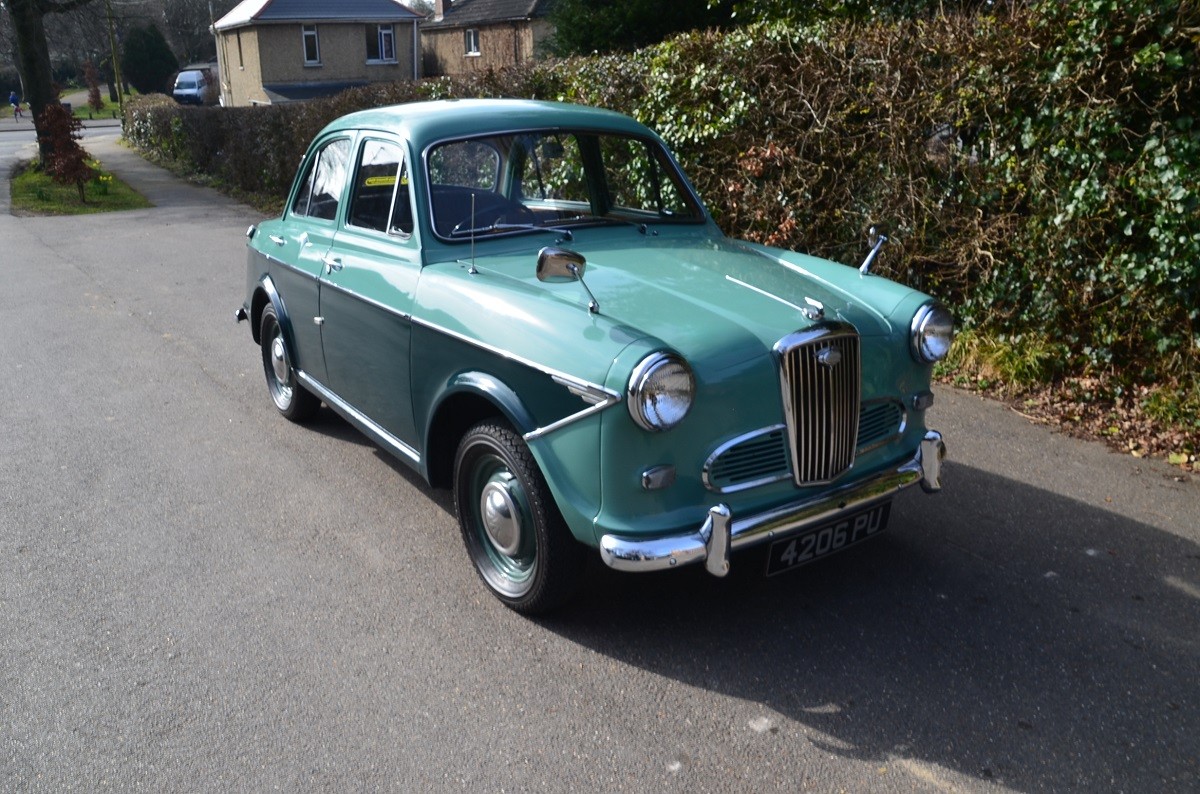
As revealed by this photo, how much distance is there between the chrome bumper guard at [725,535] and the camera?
10.8 ft

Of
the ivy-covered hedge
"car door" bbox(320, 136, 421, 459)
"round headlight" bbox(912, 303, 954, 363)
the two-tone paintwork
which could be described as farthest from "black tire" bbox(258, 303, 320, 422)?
the ivy-covered hedge

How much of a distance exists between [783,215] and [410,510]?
429 cm

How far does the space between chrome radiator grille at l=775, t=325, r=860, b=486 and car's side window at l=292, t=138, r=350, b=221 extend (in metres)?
2.77

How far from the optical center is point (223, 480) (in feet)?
17.6

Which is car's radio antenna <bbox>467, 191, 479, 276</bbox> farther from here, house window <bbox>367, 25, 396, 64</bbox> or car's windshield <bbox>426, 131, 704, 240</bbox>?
house window <bbox>367, 25, 396, 64</bbox>

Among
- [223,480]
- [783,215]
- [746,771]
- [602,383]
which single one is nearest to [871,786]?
[746,771]

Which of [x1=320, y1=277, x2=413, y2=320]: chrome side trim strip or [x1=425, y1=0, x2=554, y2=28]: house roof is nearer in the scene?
[x1=320, y1=277, x2=413, y2=320]: chrome side trim strip

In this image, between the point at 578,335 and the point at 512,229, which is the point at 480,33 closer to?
the point at 512,229

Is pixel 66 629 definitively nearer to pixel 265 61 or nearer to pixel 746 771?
pixel 746 771

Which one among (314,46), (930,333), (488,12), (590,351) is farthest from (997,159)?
(314,46)

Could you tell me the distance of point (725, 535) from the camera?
→ 10.8ft

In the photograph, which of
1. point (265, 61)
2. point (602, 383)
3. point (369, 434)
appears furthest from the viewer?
point (265, 61)

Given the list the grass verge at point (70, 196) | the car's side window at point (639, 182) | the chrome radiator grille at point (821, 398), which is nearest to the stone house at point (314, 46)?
the grass verge at point (70, 196)

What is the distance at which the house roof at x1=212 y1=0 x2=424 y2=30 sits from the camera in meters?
42.6
